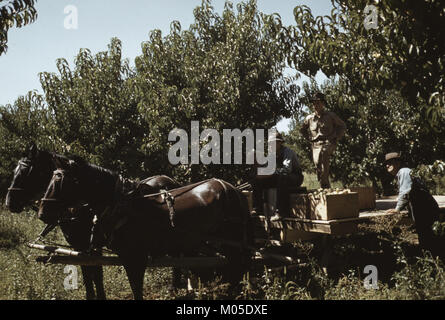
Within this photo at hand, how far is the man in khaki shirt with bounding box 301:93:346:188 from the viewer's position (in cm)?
535

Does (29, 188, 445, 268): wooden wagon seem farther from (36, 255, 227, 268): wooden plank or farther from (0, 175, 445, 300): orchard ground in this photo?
(0, 175, 445, 300): orchard ground

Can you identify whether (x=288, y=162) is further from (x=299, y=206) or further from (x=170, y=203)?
(x=170, y=203)

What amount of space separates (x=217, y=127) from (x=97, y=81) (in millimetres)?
5229

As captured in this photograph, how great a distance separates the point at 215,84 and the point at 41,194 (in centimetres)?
435

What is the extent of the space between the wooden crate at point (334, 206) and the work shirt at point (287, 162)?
0.64 meters

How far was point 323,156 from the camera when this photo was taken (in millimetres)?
5492

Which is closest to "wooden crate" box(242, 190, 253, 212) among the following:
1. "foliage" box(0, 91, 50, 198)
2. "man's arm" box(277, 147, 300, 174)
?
"man's arm" box(277, 147, 300, 174)

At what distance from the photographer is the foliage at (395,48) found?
3.42 meters

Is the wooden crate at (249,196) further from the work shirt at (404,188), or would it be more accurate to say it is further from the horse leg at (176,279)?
the work shirt at (404,188)

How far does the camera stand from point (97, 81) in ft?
32.1

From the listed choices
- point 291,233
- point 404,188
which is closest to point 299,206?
point 291,233

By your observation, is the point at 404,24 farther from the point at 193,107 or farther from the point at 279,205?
the point at 193,107

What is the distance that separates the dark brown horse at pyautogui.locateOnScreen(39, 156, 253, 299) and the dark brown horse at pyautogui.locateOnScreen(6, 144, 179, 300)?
257 mm
